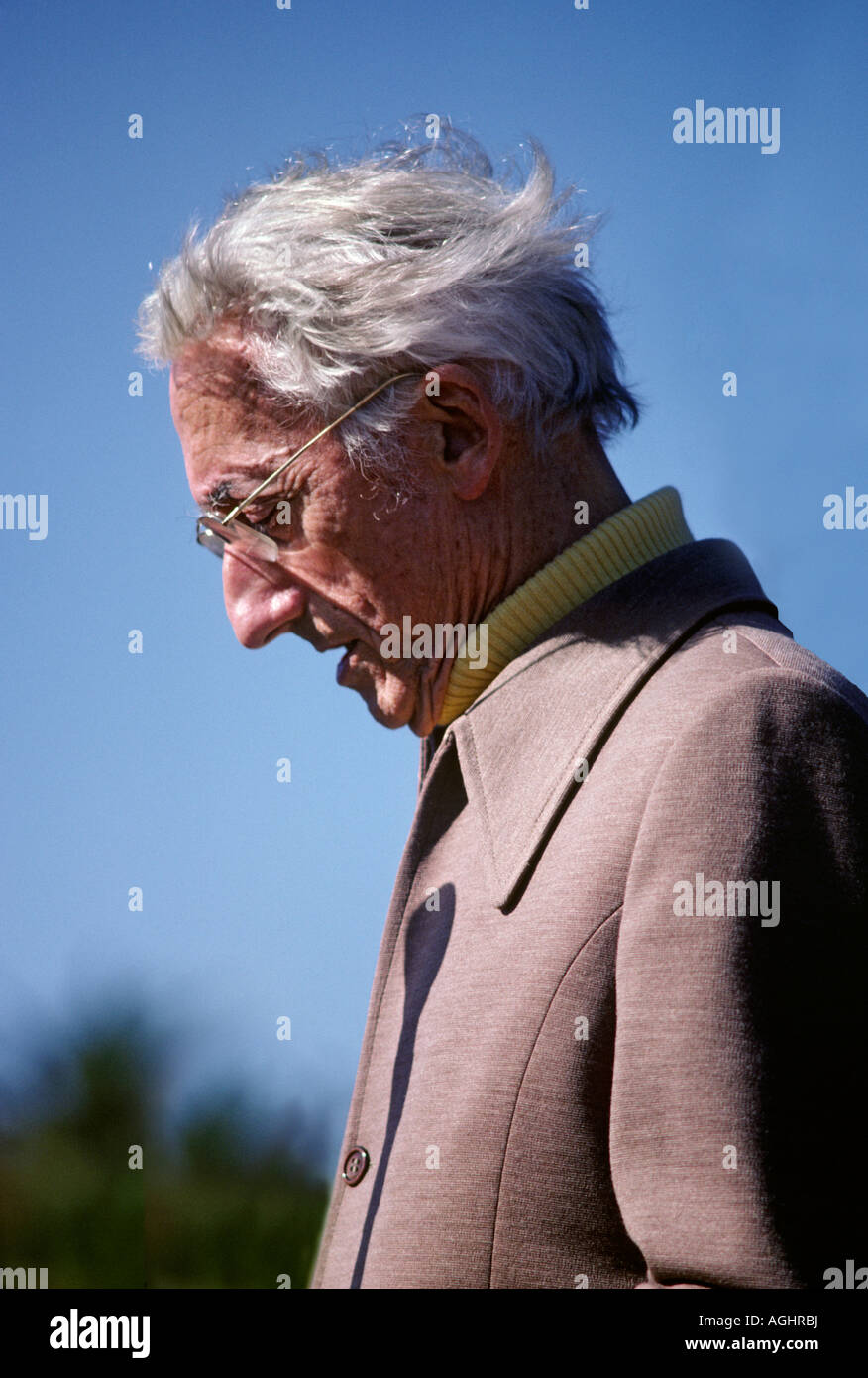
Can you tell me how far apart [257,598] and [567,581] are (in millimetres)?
599

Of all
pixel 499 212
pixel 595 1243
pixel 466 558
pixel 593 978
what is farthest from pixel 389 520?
pixel 595 1243

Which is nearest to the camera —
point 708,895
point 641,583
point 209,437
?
point 708,895

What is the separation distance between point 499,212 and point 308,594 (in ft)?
2.51

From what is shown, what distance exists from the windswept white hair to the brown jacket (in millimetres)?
480

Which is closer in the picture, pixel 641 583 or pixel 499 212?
pixel 641 583

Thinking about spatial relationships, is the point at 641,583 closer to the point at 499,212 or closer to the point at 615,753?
the point at 615,753

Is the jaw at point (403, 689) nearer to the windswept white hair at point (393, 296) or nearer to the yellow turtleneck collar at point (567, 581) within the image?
the yellow turtleneck collar at point (567, 581)

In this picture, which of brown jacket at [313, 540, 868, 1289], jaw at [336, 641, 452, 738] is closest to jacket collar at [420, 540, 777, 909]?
brown jacket at [313, 540, 868, 1289]

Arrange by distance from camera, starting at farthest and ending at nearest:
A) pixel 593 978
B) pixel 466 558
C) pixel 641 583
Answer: pixel 466 558
pixel 641 583
pixel 593 978

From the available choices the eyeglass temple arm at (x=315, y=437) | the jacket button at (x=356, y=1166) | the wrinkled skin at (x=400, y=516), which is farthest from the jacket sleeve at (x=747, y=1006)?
the eyeglass temple arm at (x=315, y=437)

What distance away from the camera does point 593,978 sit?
1561mm

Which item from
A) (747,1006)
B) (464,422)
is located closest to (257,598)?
(464,422)

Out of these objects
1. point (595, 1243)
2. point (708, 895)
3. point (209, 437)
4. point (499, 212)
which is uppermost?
point (499, 212)

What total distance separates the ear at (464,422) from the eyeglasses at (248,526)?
53 millimetres
